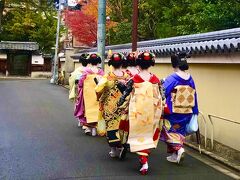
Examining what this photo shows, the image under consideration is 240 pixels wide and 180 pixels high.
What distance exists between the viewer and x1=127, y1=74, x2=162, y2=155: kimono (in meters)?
7.34

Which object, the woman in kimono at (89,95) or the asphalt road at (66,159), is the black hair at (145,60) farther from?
the woman in kimono at (89,95)

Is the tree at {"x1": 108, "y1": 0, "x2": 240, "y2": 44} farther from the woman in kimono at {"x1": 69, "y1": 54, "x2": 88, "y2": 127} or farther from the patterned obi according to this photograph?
the patterned obi

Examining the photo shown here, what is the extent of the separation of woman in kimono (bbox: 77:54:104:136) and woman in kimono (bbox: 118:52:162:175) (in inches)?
132

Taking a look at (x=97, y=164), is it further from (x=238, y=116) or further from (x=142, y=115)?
(x=238, y=116)

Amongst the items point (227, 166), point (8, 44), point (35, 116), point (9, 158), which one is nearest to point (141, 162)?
point (227, 166)

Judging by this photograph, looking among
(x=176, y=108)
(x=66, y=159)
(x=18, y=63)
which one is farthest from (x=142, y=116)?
(x=18, y=63)

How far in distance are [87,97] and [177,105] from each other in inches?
140

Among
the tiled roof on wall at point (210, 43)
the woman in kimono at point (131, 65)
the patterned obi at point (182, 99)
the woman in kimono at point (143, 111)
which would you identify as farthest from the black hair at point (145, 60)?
the tiled roof on wall at point (210, 43)

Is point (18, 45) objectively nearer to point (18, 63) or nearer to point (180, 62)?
point (18, 63)

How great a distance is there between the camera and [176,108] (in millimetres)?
8000

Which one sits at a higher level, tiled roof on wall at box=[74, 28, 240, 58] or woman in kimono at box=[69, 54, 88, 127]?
tiled roof on wall at box=[74, 28, 240, 58]

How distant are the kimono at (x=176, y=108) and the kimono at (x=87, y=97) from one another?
311cm

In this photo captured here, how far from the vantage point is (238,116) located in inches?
356

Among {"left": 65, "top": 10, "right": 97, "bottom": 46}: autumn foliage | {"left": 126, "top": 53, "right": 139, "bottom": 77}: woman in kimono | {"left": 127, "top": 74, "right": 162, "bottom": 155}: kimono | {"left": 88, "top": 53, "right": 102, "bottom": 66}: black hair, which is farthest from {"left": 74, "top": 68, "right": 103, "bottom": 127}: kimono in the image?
{"left": 65, "top": 10, "right": 97, "bottom": 46}: autumn foliage
